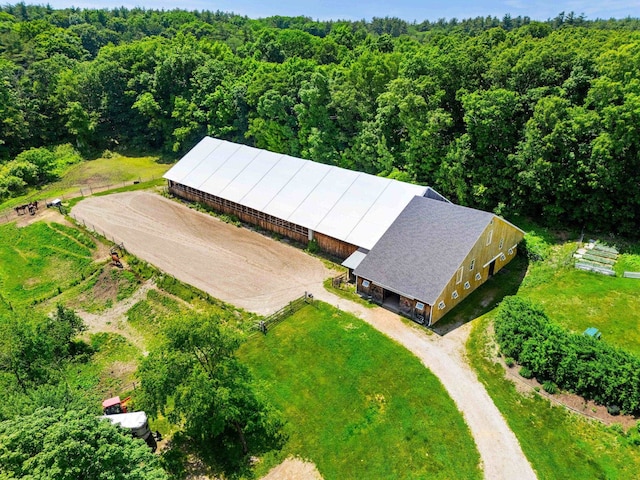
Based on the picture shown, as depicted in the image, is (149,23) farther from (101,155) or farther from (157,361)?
(157,361)

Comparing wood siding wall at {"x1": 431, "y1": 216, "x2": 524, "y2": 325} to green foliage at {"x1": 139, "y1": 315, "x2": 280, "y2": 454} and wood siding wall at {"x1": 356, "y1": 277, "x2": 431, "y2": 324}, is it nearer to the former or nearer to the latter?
wood siding wall at {"x1": 356, "y1": 277, "x2": 431, "y2": 324}

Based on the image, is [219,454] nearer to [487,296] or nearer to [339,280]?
[339,280]

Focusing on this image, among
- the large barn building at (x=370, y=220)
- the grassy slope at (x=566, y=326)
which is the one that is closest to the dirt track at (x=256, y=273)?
the grassy slope at (x=566, y=326)

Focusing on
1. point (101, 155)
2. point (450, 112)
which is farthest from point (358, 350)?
point (101, 155)

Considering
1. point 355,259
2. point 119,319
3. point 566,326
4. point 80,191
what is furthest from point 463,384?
point 80,191

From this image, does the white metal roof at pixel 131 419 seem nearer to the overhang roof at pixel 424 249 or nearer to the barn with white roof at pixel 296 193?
the overhang roof at pixel 424 249
